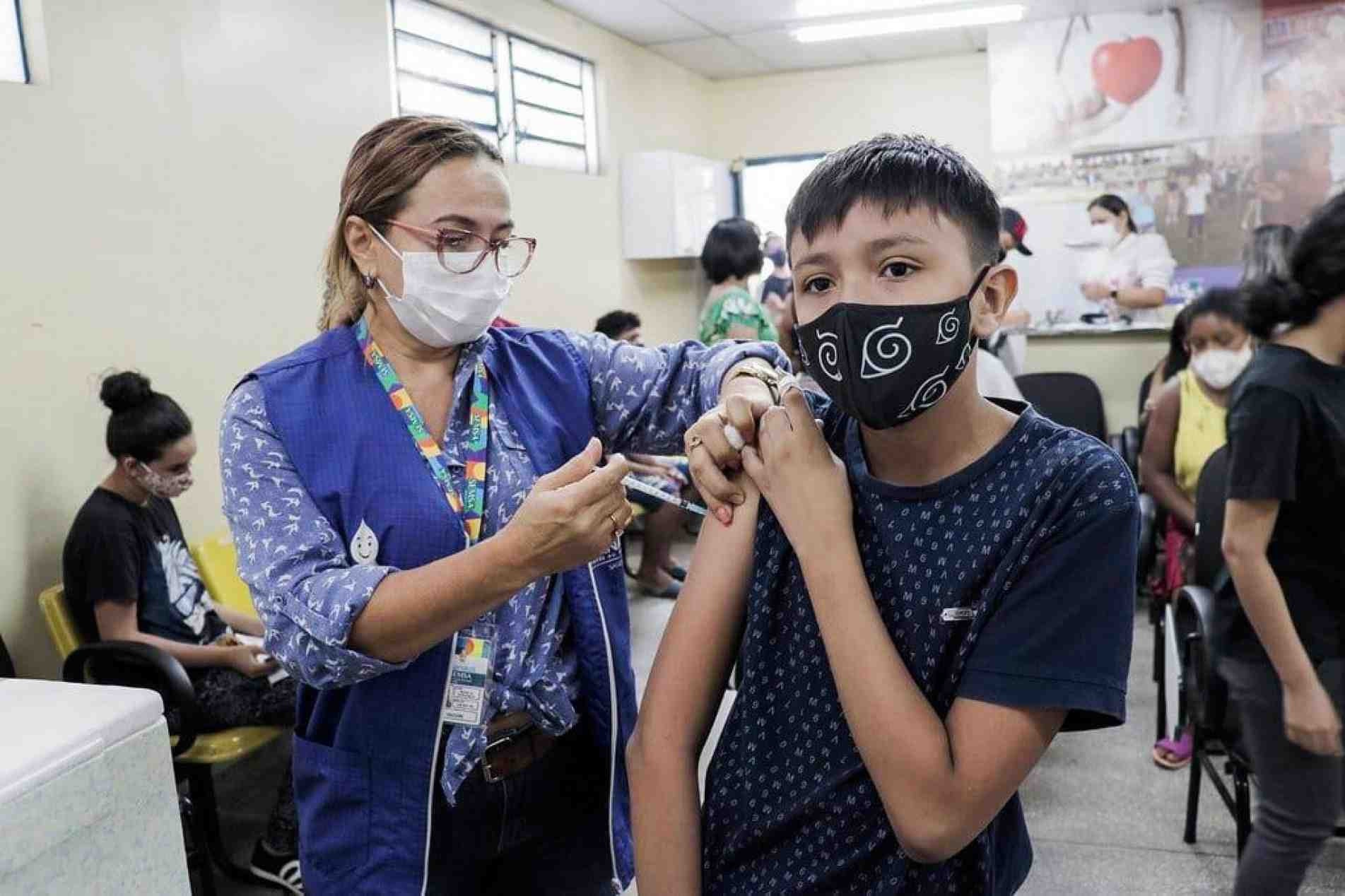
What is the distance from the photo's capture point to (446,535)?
122cm

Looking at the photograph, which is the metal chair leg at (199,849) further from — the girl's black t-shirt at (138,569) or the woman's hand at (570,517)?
the woman's hand at (570,517)

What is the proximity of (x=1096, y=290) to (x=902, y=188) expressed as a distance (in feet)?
19.7

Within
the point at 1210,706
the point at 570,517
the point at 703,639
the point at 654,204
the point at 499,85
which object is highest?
the point at 499,85

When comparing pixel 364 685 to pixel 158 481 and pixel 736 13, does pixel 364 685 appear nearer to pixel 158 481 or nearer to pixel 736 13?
pixel 158 481

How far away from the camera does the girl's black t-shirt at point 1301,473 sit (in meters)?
1.70

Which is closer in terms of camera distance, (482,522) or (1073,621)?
(1073,621)

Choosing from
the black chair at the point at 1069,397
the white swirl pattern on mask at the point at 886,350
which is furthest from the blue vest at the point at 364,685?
the black chair at the point at 1069,397

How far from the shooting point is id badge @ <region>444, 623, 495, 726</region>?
4.04 ft

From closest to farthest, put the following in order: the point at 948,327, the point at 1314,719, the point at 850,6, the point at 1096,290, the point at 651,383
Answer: the point at 948,327 < the point at 651,383 < the point at 1314,719 < the point at 850,6 < the point at 1096,290

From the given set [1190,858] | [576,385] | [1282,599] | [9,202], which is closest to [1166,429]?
[1190,858]

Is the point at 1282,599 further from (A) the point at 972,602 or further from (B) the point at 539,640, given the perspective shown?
(B) the point at 539,640

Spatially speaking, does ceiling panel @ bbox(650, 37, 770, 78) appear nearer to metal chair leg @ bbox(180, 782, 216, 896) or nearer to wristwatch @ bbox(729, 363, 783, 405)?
metal chair leg @ bbox(180, 782, 216, 896)

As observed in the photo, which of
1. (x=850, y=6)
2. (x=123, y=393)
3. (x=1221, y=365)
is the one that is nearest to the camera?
(x=123, y=393)

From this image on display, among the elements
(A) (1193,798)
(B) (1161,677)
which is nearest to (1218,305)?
(B) (1161,677)
